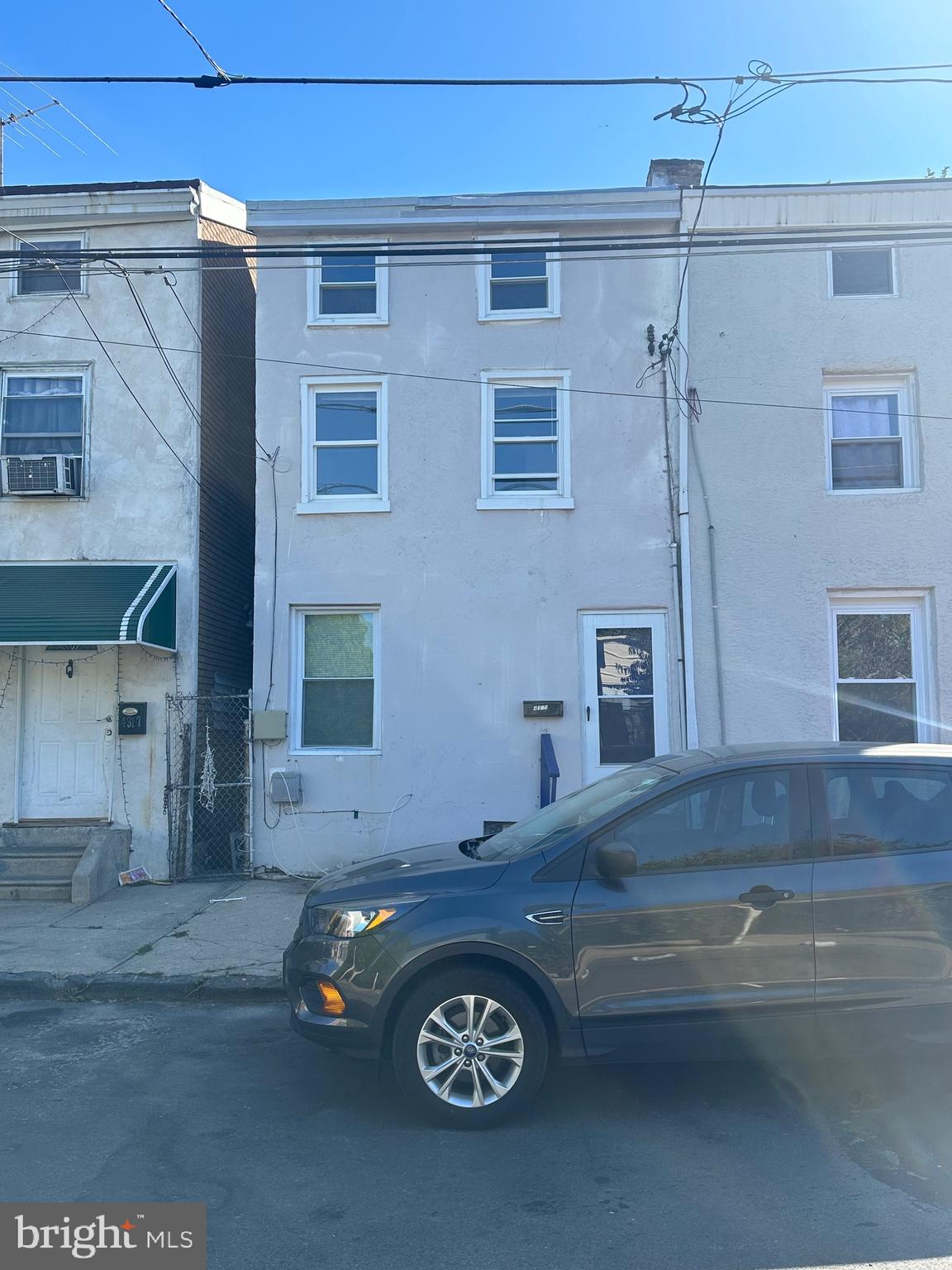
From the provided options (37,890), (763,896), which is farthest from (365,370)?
(763,896)

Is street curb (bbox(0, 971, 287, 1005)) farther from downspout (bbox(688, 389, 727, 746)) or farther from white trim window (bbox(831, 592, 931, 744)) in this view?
white trim window (bbox(831, 592, 931, 744))

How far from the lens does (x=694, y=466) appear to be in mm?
10945

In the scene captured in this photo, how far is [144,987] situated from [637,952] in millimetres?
3919

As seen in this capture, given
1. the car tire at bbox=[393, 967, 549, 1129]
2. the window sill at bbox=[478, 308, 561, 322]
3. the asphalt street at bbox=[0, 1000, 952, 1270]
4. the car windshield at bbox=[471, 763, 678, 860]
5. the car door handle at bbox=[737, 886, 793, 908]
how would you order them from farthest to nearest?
the window sill at bbox=[478, 308, 561, 322]
the car windshield at bbox=[471, 763, 678, 860]
the car door handle at bbox=[737, 886, 793, 908]
the car tire at bbox=[393, 967, 549, 1129]
the asphalt street at bbox=[0, 1000, 952, 1270]

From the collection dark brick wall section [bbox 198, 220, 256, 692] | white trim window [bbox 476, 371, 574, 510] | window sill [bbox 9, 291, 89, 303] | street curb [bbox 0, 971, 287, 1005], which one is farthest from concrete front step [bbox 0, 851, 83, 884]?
window sill [bbox 9, 291, 89, 303]

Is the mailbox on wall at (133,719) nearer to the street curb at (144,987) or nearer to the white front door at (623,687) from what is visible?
the street curb at (144,987)

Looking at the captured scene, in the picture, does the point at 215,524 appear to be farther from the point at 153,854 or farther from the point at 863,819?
the point at 863,819

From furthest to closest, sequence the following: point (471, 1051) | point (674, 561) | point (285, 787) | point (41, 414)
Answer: point (41, 414)
point (674, 561)
point (285, 787)
point (471, 1051)

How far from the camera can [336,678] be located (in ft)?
36.7

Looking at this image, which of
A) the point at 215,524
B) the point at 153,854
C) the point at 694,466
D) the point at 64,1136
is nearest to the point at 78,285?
the point at 215,524

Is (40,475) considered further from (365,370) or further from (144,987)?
(144,987)

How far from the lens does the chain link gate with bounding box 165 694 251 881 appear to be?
1076 centimetres

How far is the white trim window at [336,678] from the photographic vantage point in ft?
36.6

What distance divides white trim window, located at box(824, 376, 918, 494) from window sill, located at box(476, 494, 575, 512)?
2.78 metres
